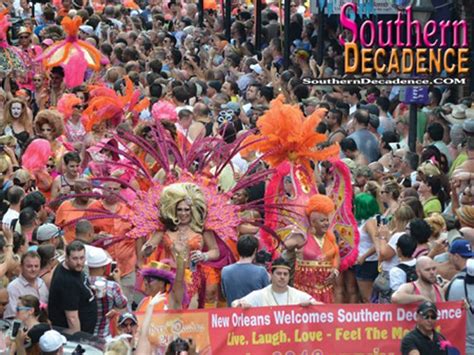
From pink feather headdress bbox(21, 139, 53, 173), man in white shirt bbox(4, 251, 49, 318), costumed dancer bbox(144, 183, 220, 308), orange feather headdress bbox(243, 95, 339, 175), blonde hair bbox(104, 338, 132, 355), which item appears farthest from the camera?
pink feather headdress bbox(21, 139, 53, 173)

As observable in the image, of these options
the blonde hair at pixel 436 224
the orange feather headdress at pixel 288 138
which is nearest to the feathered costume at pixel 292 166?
the orange feather headdress at pixel 288 138

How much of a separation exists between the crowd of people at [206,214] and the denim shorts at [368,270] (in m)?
0.01

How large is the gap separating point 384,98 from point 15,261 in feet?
27.3

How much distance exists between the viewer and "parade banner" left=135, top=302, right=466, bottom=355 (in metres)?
12.3

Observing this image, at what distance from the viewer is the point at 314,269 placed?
14.2 metres

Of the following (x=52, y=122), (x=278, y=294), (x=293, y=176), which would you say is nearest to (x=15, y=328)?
(x=278, y=294)

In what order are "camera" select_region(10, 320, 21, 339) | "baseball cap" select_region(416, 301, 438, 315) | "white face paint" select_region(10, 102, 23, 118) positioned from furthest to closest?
"white face paint" select_region(10, 102, 23, 118) < "baseball cap" select_region(416, 301, 438, 315) < "camera" select_region(10, 320, 21, 339)

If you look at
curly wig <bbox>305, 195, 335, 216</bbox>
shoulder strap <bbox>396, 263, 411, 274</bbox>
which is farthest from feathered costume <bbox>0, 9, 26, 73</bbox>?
shoulder strap <bbox>396, 263, 411, 274</bbox>

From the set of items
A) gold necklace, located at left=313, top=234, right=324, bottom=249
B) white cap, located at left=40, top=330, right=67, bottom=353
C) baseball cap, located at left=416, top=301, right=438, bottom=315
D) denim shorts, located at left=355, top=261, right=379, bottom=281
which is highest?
white cap, located at left=40, top=330, right=67, bottom=353

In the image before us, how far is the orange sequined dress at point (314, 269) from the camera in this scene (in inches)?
560

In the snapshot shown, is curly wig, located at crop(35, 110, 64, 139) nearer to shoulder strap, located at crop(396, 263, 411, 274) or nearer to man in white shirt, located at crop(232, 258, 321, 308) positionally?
shoulder strap, located at crop(396, 263, 411, 274)

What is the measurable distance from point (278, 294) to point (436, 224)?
204cm

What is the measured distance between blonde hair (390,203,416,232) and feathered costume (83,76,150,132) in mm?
4772

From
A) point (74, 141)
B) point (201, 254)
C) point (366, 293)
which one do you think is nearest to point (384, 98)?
point (74, 141)
